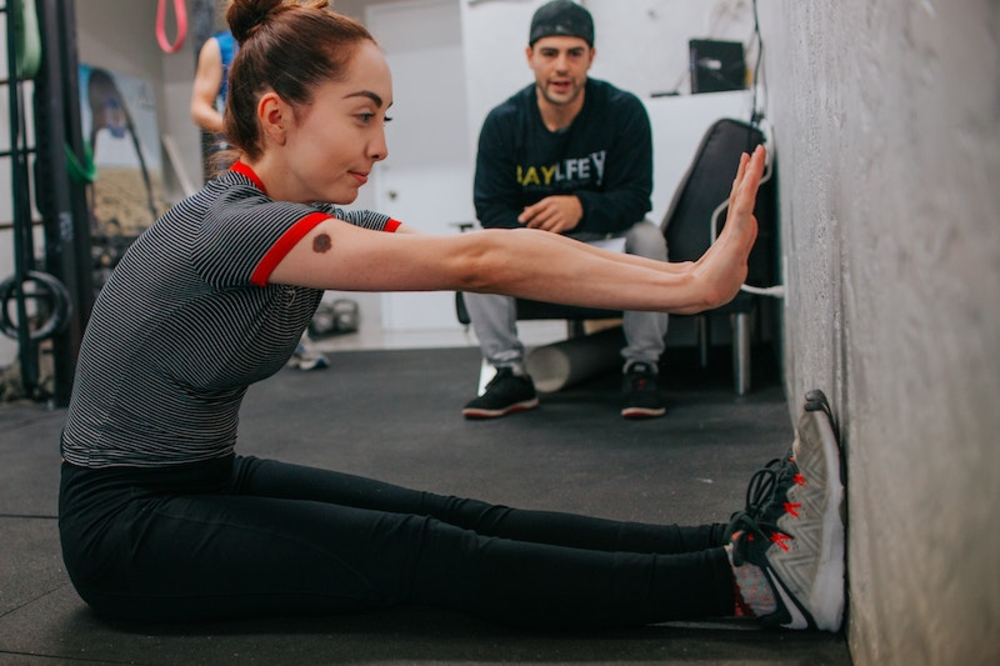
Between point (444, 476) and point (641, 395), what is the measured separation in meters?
0.81

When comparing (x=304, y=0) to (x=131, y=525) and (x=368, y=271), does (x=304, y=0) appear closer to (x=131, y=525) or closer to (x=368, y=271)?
(x=368, y=271)

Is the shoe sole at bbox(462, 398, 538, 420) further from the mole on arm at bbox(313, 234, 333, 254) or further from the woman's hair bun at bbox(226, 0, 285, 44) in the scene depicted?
the mole on arm at bbox(313, 234, 333, 254)

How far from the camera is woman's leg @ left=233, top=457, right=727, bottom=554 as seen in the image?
1201mm

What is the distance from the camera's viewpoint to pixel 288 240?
0.99 metres

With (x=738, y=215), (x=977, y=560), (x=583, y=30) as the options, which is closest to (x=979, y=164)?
(x=977, y=560)

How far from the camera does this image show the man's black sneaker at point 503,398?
267cm

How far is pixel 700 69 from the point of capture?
12.5 ft

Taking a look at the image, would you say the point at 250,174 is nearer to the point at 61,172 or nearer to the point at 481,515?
the point at 481,515

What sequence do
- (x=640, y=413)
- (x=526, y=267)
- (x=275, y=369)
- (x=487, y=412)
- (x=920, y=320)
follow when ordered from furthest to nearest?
(x=487, y=412) → (x=640, y=413) → (x=275, y=369) → (x=526, y=267) → (x=920, y=320)

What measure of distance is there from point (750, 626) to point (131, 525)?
73cm

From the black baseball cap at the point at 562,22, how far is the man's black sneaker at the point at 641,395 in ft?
3.17

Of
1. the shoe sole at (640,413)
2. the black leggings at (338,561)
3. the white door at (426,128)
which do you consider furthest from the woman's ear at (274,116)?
the white door at (426,128)

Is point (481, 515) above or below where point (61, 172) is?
below

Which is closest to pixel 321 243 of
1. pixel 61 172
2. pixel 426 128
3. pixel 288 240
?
pixel 288 240
